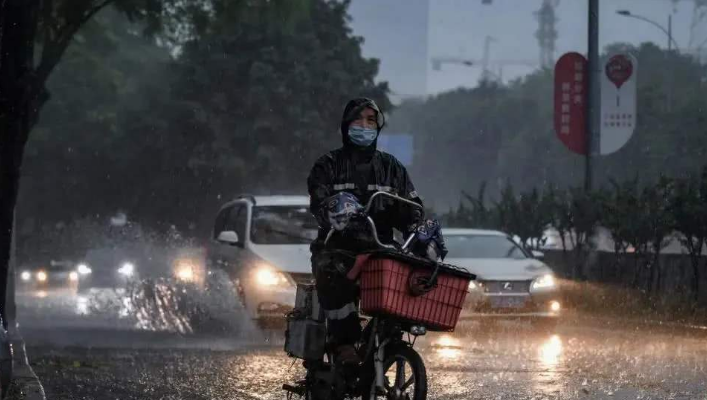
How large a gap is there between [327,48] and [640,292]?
2628 centimetres

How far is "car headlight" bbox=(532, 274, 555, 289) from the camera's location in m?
17.1

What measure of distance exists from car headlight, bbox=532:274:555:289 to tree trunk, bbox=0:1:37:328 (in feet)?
22.7

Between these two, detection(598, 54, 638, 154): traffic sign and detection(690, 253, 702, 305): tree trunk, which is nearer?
detection(690, 253, 702, 305): tree trunk

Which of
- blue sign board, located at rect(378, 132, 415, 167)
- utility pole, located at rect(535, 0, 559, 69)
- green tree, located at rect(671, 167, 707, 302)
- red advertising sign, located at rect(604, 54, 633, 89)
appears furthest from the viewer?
utility pole, located at rect(535, 0, 559, 69)

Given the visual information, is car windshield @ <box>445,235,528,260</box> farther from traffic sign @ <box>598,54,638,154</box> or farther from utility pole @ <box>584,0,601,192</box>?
traffic sign @ <box>598,54,638,154</box>

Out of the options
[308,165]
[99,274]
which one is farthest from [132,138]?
[99,274]

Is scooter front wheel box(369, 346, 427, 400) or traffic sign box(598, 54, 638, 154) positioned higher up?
traffic sign box(598, 54, 638, 154)

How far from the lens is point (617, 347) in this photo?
535 inches

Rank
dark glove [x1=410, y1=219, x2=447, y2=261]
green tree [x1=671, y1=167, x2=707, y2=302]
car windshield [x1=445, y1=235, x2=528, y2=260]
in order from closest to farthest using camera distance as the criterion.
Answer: dark glove [x1=410, y1=219, x2=447, y2=261] → green tree [x1=671, y1=167, x2=707, y2=302] → car windshield [x1=445, y1=235, x2=528, y2=260]

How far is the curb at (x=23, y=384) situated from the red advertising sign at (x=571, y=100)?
1595 centimetres

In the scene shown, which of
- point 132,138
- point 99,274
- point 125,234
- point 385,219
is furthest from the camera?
point 125,234

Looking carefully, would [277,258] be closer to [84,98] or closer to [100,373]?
[100,373]

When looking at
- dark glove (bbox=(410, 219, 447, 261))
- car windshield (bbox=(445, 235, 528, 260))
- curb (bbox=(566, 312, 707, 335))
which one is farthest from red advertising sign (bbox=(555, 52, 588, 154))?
dark glove (bbox=(410, 219, 447, 261))

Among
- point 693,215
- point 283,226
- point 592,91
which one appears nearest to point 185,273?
point 283,226
